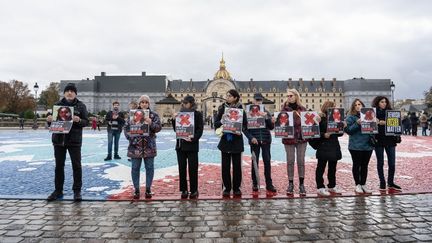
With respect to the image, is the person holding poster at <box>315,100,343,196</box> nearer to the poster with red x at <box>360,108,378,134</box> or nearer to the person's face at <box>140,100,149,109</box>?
the poster with red x at <box>360,108,378,134</box>

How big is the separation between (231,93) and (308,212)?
2.85 metres

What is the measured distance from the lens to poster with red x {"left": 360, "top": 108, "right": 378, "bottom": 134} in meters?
6.95

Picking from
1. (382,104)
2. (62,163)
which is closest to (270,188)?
(382,104)

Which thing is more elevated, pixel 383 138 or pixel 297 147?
pixel 383 138

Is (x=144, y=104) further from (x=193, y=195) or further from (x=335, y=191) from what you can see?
(x=335, y=191)

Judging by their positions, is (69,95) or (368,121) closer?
(69,95)

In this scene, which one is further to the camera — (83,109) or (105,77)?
(105,77)

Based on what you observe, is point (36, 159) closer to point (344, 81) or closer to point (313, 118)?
point (313, 118)

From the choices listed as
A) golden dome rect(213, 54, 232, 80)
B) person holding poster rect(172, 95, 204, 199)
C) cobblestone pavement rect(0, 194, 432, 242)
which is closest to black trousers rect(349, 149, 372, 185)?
cobblestone pavement rect(0, 194, 432, 242)

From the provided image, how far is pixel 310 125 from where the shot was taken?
686 cm

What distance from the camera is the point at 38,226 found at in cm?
488

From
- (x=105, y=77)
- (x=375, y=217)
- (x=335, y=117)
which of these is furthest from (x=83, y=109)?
(x=105, y=77)

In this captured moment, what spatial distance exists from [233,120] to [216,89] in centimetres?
11343

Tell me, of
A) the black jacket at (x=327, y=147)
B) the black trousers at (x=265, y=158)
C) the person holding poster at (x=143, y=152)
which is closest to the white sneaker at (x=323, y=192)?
the black jacket at (x=327, y=147)
